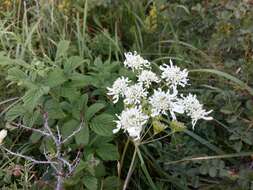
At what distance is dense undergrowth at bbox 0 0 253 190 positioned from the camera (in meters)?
1.67

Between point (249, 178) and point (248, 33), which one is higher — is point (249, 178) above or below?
below

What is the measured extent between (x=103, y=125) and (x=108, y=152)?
0.34 ft

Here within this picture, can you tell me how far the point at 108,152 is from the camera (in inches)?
66.8

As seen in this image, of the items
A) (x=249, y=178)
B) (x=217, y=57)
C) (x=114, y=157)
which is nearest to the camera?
(x=249, y=178)

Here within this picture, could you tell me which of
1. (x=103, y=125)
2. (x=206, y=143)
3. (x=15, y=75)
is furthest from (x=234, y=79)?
(x=15, y=75)

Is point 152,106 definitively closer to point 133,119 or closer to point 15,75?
point 133,119

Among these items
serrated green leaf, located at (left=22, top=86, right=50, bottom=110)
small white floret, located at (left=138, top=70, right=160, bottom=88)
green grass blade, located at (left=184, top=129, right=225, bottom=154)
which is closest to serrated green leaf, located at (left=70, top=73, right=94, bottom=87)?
serrated green leaf, located at (left=22, top=86, right=50, bottom=110)

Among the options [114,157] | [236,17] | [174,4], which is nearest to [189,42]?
[174,4]

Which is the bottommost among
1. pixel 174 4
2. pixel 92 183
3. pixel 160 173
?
pixel 160 173

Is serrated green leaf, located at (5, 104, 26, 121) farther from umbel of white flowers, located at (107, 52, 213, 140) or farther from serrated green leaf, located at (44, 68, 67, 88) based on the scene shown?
umbel of white flowers, located at (107, 52, 213, 140)

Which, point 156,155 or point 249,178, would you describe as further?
point 156,155

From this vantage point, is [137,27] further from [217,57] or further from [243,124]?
[243,124]

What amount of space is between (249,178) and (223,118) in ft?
1.07

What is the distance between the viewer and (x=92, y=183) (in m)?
1.60
